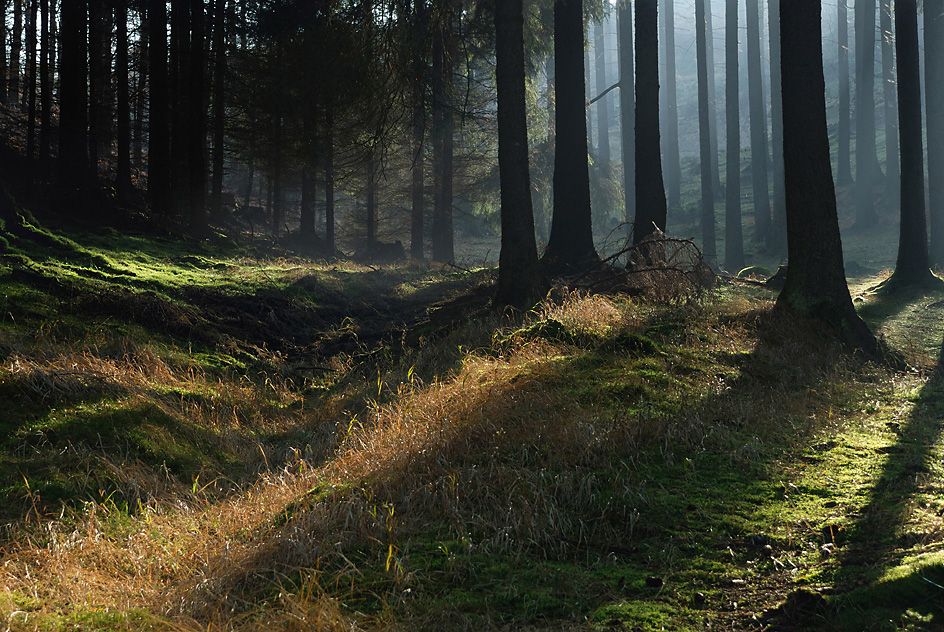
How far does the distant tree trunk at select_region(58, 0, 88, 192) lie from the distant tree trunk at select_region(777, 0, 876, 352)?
11.8 metres

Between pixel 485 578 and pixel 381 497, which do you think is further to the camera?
pixel 381 497

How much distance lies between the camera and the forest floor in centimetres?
277

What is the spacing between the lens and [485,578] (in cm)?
297

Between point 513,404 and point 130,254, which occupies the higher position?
point 130,254

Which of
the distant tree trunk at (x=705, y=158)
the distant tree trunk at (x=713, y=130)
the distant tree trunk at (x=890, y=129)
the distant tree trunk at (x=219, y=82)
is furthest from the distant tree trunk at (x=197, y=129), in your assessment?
the distant tree trunk at (x=890, y=129)

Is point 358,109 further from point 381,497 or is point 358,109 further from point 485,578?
point 485,578

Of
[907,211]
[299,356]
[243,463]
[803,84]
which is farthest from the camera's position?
[907,211]

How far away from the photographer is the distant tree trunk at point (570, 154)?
1181 cm

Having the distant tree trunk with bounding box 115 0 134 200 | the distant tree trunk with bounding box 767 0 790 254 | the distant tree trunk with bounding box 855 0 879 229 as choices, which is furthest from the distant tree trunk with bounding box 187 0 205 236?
the distant tree trunk with bounding box 855 0 879 229

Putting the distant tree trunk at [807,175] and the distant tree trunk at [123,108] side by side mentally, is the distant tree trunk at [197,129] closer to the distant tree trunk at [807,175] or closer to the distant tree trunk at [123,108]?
the distant tree trunk at [123,108]

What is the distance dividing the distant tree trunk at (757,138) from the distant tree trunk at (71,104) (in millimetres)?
26382

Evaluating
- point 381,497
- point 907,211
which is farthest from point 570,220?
point 381,497

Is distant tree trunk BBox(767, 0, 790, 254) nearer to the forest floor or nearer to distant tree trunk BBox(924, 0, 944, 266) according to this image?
distant tree trunk BBox(924, 0, 944, 266)

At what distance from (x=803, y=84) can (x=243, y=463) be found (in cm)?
775
